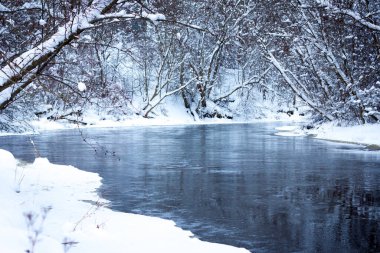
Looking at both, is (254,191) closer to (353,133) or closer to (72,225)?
(72,225)

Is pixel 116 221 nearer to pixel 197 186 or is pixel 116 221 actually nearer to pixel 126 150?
pixel 197 186

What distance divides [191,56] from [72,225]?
175 ft

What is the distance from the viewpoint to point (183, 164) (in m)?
20.7

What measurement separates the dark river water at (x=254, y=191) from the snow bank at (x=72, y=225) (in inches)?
25.7

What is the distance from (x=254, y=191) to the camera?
14430mm

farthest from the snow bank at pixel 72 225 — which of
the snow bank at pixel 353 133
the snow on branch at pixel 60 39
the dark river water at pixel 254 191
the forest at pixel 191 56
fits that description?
the snow bank at pixel 353 133

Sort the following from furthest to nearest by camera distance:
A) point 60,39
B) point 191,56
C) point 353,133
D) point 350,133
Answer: point 191,56
point 350,133
point 353,133
point 60,39

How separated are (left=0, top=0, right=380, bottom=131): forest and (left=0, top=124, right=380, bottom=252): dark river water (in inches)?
63.4

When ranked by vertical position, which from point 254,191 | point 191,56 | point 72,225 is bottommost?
point 254,191

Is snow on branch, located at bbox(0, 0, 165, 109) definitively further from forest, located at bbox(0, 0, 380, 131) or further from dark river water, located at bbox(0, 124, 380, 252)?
dark river water, located at bbox(0, 124, 380, 252)

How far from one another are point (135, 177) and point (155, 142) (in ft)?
45.7

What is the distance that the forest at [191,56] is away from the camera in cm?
897

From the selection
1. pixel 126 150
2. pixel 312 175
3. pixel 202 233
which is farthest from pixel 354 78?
pixel 202 233

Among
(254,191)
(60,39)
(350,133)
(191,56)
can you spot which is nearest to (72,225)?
(60,39)
